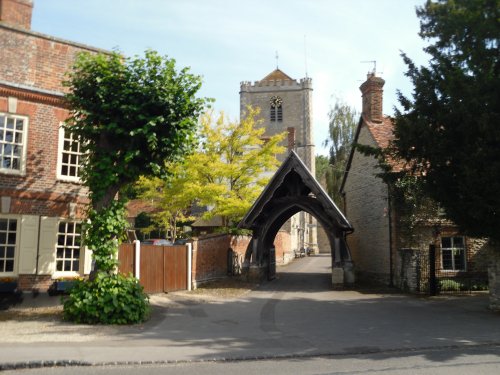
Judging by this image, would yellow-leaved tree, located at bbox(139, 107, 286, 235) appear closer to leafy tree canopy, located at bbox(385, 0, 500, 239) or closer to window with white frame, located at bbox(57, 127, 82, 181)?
window with white frame, located at bbox(57, 127, 82, 181)

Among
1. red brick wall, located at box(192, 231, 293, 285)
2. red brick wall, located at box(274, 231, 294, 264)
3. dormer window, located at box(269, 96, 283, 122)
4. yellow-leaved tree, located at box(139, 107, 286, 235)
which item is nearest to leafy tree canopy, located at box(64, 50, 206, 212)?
red brick wall, located at box(192, 231, 293, 285)

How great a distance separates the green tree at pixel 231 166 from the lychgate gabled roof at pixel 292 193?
2088mm

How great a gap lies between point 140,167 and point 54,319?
4.57 meters

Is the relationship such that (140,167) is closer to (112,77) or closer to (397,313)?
(112,77)

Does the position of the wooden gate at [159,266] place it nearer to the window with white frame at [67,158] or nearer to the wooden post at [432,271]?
the window with white frame at [67,158]

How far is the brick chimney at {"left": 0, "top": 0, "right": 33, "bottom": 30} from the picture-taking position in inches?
Result: 591

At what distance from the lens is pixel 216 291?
19.0m

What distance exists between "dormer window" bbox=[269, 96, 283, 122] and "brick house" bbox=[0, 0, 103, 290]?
44500 millimetres

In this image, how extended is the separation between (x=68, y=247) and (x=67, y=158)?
284 cm

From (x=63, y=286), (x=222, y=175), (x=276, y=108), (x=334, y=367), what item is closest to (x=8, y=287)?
(x=63, y=286)

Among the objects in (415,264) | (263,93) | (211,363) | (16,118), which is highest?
(263,93)

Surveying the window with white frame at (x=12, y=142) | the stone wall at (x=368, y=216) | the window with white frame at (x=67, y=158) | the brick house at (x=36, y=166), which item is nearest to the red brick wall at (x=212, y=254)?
the brick house at (x=36, y=166)

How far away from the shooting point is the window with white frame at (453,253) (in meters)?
20.3

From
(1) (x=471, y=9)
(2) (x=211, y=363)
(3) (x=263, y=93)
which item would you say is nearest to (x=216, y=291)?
(2) (x=211, y=363)
